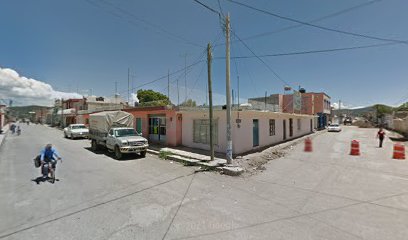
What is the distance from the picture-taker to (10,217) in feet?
16.0

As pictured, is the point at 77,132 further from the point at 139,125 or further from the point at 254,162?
the point at 254,162

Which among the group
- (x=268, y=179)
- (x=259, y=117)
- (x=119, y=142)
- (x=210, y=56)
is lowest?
(x=268, y=179)

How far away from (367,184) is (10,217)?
10711 mm

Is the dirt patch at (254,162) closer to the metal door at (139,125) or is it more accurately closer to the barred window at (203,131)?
the barred window at (203,131)

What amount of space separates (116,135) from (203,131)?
5709 millimetres

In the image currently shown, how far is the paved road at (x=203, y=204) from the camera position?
428 cm

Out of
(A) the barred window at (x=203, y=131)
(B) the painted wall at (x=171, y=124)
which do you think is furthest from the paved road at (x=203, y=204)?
(B) the painted wall at (x=171, y=124)

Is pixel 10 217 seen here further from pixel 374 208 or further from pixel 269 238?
pixel 374 208

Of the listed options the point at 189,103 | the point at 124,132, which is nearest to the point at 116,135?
the point at 124,132

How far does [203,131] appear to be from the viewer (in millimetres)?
14836

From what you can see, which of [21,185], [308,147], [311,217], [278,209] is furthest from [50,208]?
[308,147]

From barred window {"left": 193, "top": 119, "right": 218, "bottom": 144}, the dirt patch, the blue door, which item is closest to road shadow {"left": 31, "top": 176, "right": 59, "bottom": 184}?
the dirt patch

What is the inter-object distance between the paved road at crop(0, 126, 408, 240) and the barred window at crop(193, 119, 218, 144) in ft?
16.4

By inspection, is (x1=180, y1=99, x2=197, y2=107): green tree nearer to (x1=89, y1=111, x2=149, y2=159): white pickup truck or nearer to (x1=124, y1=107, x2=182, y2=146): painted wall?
(x1=124, y1=107, x2=182, y2=146): painted wall
